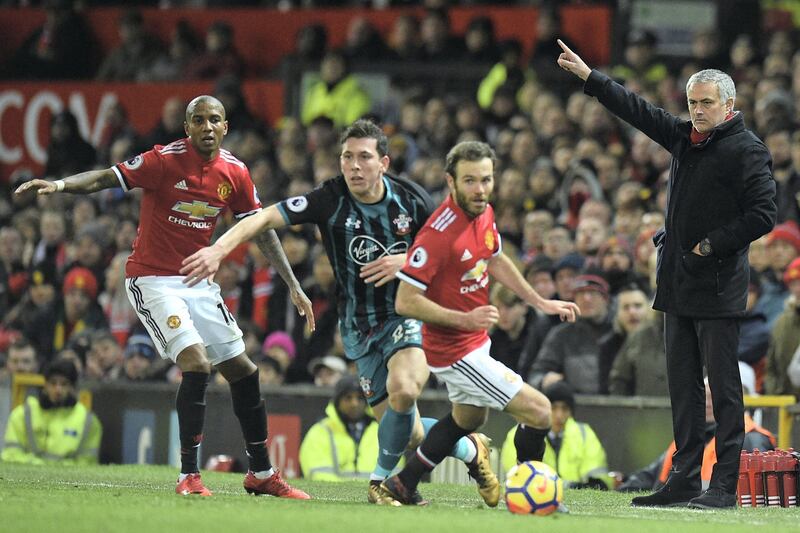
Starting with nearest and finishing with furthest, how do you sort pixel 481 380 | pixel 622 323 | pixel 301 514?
1. pixel 301 514
2. pixel 481 380
3. pixel 622 323

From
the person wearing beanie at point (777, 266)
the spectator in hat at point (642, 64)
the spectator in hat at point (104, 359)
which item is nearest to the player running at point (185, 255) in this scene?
the person wearing beanie at point (777, 266)

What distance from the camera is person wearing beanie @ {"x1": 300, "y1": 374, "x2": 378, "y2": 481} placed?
510 inches

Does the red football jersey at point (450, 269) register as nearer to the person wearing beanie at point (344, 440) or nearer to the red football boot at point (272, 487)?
the red football boot at point (272, 487)

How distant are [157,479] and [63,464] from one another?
9.25 feet

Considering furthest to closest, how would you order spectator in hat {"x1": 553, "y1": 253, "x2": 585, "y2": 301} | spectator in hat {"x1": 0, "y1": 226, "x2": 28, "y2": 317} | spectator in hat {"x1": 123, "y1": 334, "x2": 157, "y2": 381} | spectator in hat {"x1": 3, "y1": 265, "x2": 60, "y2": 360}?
spectator in hat {"x1": 0, "y1": 226, "x2": 28, "y2": 317} → spectator in hat {"x1": 3, "y1": 265, "x2": 60, "y2": 360} → spectator in hat {"x1": 123, "y1": 334, "x2": 157, "y2": 381} → spectator in hat {"x1": 553, "y1": 253, "x2": 585, "y2": 301}

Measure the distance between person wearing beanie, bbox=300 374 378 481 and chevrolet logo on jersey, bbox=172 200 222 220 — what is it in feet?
11.0

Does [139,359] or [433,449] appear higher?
[139,359]

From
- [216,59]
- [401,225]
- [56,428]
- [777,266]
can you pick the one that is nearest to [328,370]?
[56,428]

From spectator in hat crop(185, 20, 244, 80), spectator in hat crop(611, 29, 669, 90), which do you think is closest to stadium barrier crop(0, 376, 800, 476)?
spectator in hat crop(611, 29, 669, 90)

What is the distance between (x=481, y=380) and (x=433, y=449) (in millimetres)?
500

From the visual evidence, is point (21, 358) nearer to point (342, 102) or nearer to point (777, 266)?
point (342, 102)

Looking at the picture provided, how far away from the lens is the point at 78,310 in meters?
17.1

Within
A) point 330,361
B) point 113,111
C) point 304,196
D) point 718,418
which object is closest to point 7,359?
point 330,361

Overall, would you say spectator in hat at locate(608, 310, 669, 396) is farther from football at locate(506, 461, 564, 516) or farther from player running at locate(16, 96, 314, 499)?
football at locate(506, 461, 564, 516)
